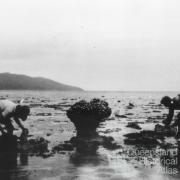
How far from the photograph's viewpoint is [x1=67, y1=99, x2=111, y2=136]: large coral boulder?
15781 mm

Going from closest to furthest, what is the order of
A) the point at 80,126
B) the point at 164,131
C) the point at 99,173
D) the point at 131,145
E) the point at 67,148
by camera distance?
the point at 99,173 < the point at 67,148 < the point at 131,145 < the point at 80,126 < the point at 164,131

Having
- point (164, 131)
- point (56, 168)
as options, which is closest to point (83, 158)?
point (56, 168)

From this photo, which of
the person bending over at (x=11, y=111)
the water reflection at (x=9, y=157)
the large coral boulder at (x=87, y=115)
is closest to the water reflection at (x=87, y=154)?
the large coral boulder at (x=87, y=115)

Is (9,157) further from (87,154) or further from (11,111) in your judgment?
(87,154)

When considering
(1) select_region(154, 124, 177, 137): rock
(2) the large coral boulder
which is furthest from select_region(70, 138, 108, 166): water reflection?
(1) select_region(154, 124, 177, 137): rock

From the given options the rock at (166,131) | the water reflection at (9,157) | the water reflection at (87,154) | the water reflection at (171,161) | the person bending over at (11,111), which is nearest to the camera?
the water reflection at (9,157)

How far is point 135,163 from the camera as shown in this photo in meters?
10.8

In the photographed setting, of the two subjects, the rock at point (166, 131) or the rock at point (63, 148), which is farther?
the rock at point (166, 131)

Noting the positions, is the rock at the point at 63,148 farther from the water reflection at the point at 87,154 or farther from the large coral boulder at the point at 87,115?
the large coral boulder at the point at 87,115

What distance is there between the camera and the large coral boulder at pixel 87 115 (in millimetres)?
15781

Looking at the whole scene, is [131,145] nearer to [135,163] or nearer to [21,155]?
[135,163]

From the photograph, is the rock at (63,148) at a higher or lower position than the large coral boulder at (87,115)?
lower

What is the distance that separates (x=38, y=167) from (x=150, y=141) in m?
6.19

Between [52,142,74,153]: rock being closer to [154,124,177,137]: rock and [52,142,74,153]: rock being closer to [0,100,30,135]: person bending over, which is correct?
[0,100,30,135]: person bending over
